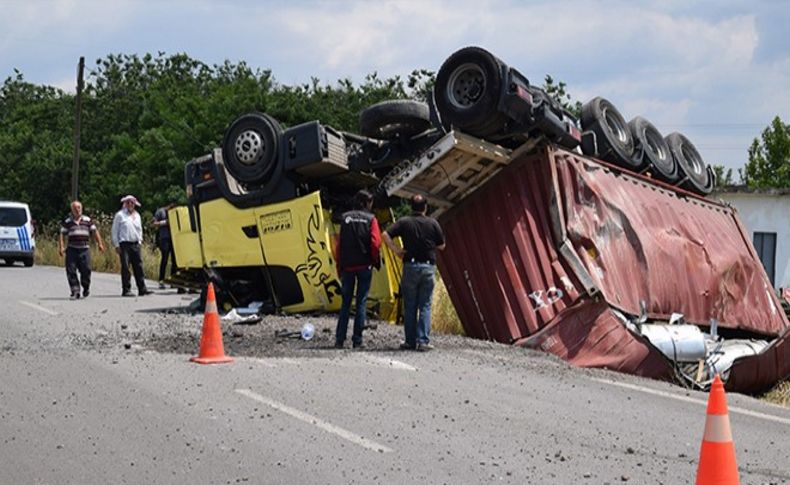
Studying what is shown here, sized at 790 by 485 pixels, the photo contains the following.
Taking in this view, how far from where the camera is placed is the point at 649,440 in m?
6.55

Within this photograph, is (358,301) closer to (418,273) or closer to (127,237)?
(418,273)

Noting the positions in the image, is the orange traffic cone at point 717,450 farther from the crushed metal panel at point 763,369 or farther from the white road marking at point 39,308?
the white road marking at point 39,308

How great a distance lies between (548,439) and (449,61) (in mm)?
5886

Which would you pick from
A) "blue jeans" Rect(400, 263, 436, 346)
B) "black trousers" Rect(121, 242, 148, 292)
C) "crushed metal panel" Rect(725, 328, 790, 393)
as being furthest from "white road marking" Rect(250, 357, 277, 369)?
"black trousers" Rect(121, 242, 148, 292)

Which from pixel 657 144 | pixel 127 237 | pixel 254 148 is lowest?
pixel 127 237

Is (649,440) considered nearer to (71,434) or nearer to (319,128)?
(71,434)

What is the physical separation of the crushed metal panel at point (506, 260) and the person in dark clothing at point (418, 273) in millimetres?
1292

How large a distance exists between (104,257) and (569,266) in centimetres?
1880

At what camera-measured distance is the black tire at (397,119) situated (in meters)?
11.9

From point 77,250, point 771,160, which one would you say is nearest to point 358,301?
point 77,250

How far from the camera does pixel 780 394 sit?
1067cm

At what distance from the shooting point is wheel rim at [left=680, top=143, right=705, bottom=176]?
16328mm

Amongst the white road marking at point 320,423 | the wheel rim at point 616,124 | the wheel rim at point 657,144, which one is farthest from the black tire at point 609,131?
the white road marking at point 320,423

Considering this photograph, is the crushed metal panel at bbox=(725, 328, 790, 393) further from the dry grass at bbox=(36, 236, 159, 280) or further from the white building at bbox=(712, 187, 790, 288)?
the white building at bbox=(712, 187, 790, 288)
